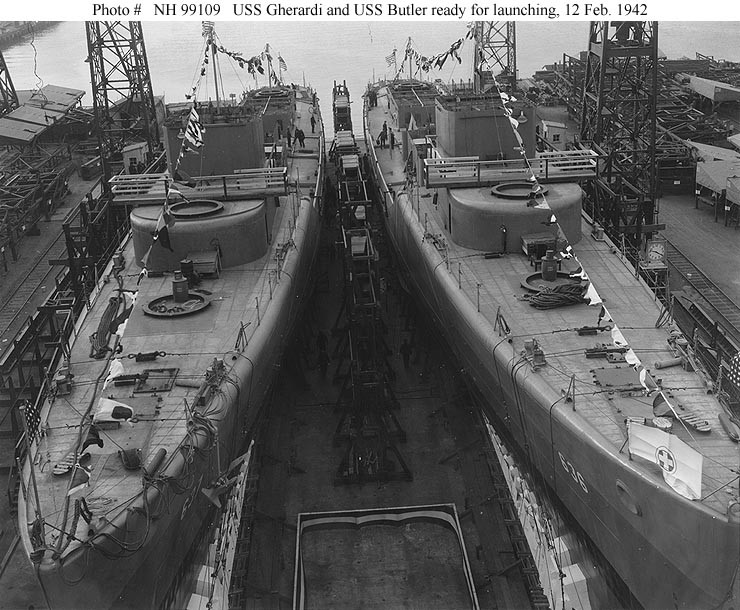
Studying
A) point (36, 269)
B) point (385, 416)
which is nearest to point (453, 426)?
point (385, 416)

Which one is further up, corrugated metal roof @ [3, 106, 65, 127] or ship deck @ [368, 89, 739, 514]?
corrugated metal roof @ [3, 106, 65, 127]

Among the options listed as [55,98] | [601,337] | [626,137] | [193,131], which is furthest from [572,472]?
[55,98]

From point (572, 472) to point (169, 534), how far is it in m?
5.96

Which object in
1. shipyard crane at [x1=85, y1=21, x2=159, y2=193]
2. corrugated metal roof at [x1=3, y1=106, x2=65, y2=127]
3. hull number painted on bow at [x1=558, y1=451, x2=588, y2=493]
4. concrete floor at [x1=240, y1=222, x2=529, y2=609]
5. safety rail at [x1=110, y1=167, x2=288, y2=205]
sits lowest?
concrete floor at [x1=240, y1=222, x2=529, y2=609]

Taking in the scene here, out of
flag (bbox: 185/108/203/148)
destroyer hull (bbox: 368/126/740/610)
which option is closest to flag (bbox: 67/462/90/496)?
flag (bbox: 185/108/203/148)

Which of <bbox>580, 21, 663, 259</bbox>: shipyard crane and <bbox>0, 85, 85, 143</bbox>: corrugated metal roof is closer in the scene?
<bbox>580, 21, 663, 259</bbox>: shipyard crane

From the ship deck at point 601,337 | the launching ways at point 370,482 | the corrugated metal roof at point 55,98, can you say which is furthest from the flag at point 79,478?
the corrugated metal roof at point 55,98

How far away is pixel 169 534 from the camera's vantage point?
39.3ft

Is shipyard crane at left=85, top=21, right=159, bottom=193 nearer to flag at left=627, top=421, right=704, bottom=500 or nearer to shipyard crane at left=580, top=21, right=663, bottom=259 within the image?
shipyard crane at left=580, top=21, right=663, bottom=259

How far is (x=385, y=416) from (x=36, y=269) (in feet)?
50.9

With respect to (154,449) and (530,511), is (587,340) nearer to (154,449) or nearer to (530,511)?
(530,511)

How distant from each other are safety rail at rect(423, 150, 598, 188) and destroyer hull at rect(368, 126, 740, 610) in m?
3.85

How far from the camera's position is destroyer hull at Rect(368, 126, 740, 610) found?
1029 centimetres

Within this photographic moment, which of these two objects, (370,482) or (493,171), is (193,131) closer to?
(370,482)
